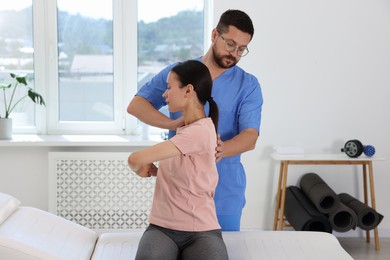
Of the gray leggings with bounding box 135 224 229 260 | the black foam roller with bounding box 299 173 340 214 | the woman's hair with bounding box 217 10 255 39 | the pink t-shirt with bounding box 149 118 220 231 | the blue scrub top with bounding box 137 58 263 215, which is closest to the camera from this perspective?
the gray leggings with bounding box 135 224 229 260

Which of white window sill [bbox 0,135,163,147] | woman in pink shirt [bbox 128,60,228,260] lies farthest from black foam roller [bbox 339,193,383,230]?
woman in pink shirt [bbox 128,60,228,260]

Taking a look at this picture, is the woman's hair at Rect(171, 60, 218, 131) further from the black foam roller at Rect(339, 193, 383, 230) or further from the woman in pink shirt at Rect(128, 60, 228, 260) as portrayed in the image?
the black foam roller at Rect(339, 193, 383, 230)

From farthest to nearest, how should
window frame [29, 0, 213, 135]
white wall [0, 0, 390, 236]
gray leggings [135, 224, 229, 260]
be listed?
window frame [29, 0, 213, 135]
white wall [0, 0, 390, 236]
gray leggings [135, 224, 229, 260]

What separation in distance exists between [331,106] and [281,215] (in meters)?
0.79

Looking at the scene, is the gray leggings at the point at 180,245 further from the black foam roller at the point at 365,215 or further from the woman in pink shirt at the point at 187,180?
the black foam roller at the point at 365,215

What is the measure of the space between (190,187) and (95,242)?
0.57 meters

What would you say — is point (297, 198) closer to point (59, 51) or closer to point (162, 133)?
point (162, 133)

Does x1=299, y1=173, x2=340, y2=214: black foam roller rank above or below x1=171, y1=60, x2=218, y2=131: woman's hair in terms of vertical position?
below

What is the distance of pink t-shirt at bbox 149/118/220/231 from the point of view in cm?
178

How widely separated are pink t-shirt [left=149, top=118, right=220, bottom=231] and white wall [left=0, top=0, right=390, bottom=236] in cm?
191

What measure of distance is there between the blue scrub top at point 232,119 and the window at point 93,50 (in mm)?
1802

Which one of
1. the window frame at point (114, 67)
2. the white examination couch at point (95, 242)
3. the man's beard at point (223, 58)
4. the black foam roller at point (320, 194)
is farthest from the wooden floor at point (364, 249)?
the man's beard at point (223, 58)

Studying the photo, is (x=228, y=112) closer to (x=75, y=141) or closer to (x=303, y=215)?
(x=303, y=215)

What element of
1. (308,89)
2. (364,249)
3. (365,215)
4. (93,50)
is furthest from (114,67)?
(364,249)
